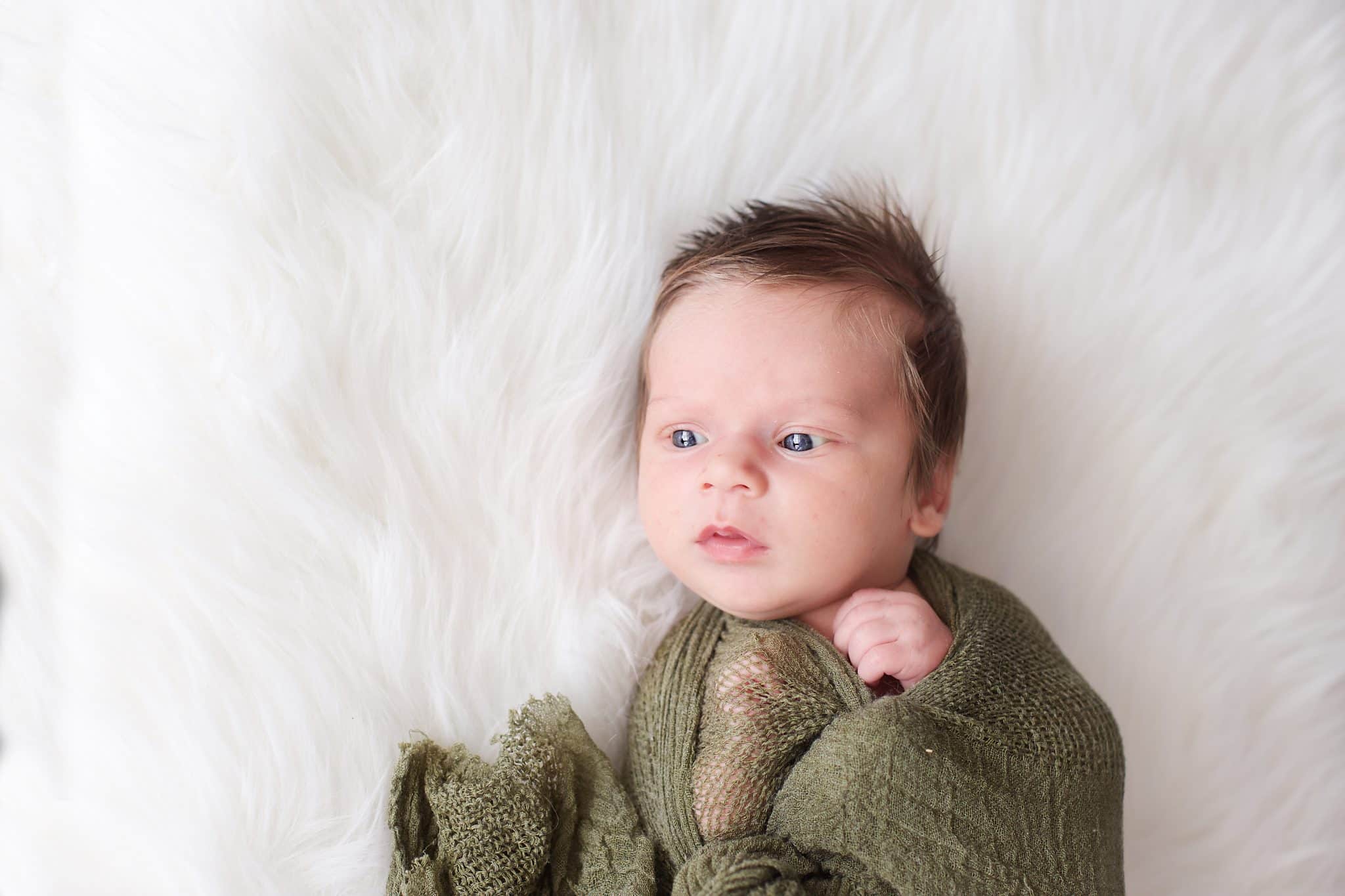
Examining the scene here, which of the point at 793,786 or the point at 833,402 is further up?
the point at 833,402

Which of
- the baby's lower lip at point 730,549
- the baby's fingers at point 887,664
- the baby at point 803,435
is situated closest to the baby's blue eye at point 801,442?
the baby at point 803,435

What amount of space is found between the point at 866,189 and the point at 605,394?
1.36 ft

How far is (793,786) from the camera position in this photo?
3.14ft

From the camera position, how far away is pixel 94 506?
0.99m

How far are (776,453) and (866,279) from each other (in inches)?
8.2

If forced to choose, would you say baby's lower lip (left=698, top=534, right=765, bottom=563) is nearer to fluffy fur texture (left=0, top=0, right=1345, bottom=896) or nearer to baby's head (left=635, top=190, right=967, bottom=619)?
baby's head (left=635, top=190, right=967, bottom=619)

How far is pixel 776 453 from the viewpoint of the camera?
1.02 m

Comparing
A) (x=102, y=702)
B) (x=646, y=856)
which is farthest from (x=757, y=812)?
(x=102, y=702)

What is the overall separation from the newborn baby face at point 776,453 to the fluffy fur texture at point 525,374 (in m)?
0.14

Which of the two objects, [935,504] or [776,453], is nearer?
[776,453]

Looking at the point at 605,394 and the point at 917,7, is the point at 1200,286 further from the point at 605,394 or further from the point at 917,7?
the point at 605,394

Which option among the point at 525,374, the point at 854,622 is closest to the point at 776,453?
the point at 854,622

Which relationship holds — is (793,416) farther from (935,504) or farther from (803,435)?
(935,504)

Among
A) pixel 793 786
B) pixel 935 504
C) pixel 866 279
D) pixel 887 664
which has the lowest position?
pixel 793 786
